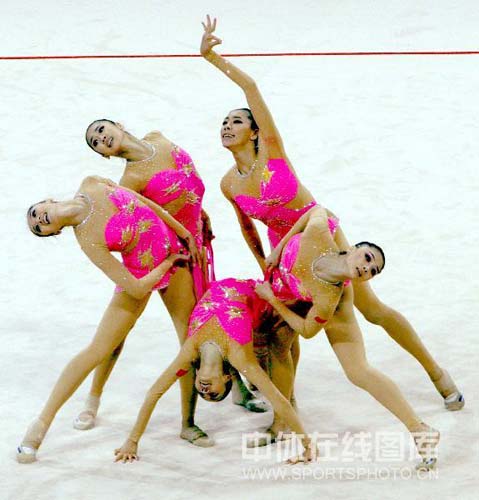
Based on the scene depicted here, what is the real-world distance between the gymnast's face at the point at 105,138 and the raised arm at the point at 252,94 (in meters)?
0.46

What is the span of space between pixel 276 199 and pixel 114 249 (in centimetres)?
64

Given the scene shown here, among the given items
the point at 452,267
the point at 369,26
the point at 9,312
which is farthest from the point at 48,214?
the point at 369,26

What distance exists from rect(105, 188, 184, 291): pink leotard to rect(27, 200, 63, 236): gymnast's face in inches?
7.6

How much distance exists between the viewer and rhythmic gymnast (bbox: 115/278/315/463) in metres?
4.35

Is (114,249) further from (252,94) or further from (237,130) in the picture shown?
(252,94)

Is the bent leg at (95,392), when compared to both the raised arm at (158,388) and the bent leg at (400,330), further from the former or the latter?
the bent leg at (400,330)

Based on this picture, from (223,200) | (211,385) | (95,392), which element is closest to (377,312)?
(211,385)

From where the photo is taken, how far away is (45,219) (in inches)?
171

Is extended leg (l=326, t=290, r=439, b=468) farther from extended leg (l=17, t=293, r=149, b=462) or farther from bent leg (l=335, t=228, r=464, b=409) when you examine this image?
extended leg (l=17, t=293, r=149, b=462)

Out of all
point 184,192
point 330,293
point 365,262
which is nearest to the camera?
point 365,262


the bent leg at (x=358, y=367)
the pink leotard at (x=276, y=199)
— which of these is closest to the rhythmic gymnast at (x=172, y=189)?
the pink leotard at (x=276, y=199)

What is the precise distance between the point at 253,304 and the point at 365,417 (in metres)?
0.69

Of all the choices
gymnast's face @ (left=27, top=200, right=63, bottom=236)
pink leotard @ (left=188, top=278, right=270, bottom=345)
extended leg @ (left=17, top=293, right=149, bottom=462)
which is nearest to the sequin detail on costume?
pink leotard @ (left=188, top=278, right=270, bottom=345)

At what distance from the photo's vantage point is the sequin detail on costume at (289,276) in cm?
434
